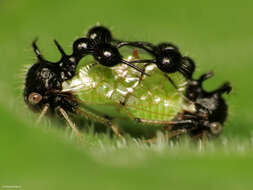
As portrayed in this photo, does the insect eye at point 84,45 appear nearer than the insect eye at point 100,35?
Yes

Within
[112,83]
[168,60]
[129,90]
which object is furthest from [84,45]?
[168,60]

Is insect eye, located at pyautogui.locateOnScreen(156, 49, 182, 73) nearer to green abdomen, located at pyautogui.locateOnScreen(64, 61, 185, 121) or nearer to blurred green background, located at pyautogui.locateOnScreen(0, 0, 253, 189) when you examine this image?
green abdomen, located at pyautogui.locateOnScreen(64, 61, 185, 121)

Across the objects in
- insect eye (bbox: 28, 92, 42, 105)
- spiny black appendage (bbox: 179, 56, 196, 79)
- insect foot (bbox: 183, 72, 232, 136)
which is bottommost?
insect foot (bbox: 183, 72, 232, 136)

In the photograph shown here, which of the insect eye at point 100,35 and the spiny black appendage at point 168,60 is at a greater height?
the insect eye at point 100,35

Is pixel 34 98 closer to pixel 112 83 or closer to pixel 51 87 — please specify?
pixel 51 87

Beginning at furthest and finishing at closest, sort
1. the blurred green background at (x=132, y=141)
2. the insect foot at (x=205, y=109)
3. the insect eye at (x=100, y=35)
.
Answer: the insect foot at (x=205, y=109) < the insect eye at (x=100, y=35) < the blurred green background at (x=132, y=141)

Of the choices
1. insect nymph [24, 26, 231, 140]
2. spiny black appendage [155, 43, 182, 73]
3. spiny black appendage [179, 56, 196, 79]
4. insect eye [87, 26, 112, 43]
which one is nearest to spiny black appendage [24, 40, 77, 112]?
insect nymph [24, 26, 231, 140]

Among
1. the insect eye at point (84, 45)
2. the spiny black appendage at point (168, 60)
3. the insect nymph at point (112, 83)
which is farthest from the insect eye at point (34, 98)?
the spiny black appendage at point (168, 60)

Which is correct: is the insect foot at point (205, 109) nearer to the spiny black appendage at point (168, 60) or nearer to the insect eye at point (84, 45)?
the spiny black appendage at point (168, 60)
